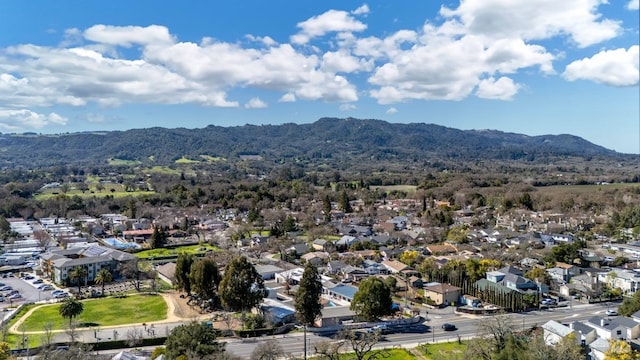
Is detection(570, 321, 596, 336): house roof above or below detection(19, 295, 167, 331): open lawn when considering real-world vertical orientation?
above

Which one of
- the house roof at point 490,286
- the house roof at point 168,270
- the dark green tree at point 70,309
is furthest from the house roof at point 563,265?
the dark green tree at point 70,309

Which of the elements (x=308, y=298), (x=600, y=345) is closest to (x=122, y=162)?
(x=308, y=298)

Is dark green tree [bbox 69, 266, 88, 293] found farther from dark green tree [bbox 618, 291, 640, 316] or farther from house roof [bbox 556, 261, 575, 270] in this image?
house roof [bbox 556, 261, 575, 270]

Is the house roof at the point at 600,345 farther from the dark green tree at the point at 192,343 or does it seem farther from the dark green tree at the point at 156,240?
the dark green tree at the point at 156,240

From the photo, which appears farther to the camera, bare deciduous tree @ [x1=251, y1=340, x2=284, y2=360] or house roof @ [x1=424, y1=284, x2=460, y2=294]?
house roof @ [x1=424, y1=284, x2=460, y2=294]

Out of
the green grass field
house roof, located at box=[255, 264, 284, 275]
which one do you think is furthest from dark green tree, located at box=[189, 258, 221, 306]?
the green grass field

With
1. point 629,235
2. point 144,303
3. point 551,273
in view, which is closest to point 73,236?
point 144,303
